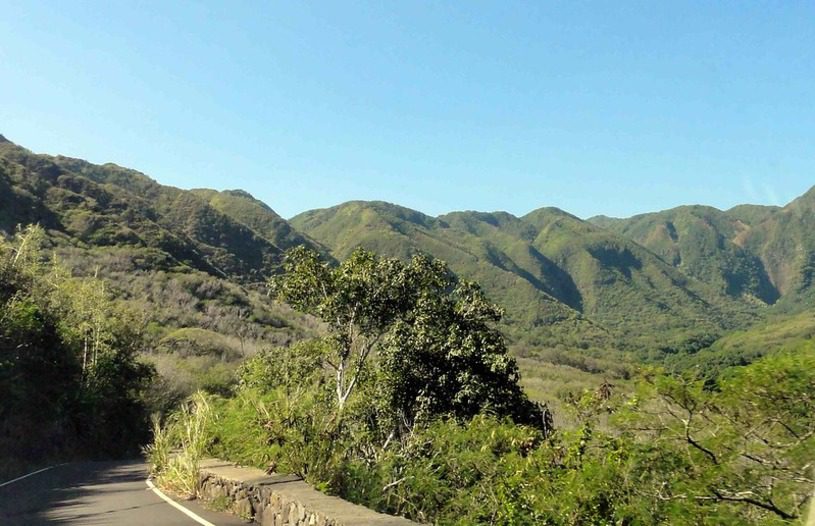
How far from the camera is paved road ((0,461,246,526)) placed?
9.59 meters

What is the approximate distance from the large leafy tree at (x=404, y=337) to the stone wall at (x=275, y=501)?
5.72 metres

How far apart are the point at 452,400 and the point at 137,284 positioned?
2424 inches

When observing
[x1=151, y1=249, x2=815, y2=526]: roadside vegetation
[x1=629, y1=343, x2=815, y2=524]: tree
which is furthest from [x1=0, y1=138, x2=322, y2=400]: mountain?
[x1=629, y1=343, x2=815, y2=524]: tree

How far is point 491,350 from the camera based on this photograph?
17.0 metres

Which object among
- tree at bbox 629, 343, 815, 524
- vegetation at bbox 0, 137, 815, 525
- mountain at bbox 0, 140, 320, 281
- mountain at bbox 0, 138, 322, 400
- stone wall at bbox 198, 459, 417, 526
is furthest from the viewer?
mountain at bbox 0, 140, 320, 281

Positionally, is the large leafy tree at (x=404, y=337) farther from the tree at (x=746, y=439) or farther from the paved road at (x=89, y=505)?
the tree at (x=746, y=439)

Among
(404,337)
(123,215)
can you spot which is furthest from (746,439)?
(123,215)

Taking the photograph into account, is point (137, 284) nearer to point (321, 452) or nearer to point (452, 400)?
point (452, 400)

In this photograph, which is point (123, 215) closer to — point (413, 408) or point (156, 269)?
point (156, 269)

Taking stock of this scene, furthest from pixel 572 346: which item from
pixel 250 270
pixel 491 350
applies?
pixel 491 350

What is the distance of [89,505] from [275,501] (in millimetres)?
6245

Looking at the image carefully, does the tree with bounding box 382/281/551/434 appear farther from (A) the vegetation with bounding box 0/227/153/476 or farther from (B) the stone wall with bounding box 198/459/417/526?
(A) the vegetation with bounding box 0/227/153/476

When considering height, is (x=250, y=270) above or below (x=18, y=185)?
below

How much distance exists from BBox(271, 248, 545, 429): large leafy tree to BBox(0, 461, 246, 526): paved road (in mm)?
5788
